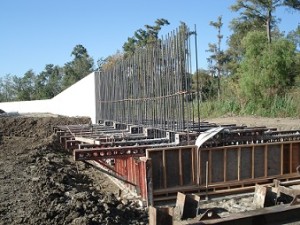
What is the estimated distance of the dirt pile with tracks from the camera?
22.1 feet

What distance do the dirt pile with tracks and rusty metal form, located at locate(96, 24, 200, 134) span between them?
8.73 ft

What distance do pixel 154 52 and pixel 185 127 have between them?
2848 mm

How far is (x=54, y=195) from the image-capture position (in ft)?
27.1

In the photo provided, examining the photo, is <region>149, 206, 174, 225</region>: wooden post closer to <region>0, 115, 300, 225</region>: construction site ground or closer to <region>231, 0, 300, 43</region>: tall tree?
<region>0, 115, 300, 225</region>: construction site ground

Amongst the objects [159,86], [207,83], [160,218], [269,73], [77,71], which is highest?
[77,71]

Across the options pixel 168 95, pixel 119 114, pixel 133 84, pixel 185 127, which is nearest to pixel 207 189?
pixel 185 127

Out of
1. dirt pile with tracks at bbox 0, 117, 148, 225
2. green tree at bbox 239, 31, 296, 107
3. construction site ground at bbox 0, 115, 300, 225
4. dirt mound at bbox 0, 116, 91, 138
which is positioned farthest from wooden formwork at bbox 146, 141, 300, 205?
green tree at bbox 239, 31, 296, 107

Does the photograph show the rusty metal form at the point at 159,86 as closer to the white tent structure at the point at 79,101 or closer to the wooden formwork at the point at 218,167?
the wooden formwork at the point at 218,167

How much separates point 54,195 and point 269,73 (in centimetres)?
2165

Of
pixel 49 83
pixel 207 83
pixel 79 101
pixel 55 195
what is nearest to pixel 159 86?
pixel 55 195

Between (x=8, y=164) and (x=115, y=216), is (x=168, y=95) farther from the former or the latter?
(x=8, y=164)

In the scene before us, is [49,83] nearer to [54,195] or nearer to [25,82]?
[25,82]

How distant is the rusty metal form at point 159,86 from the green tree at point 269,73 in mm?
12889

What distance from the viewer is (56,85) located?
84.8 meters
